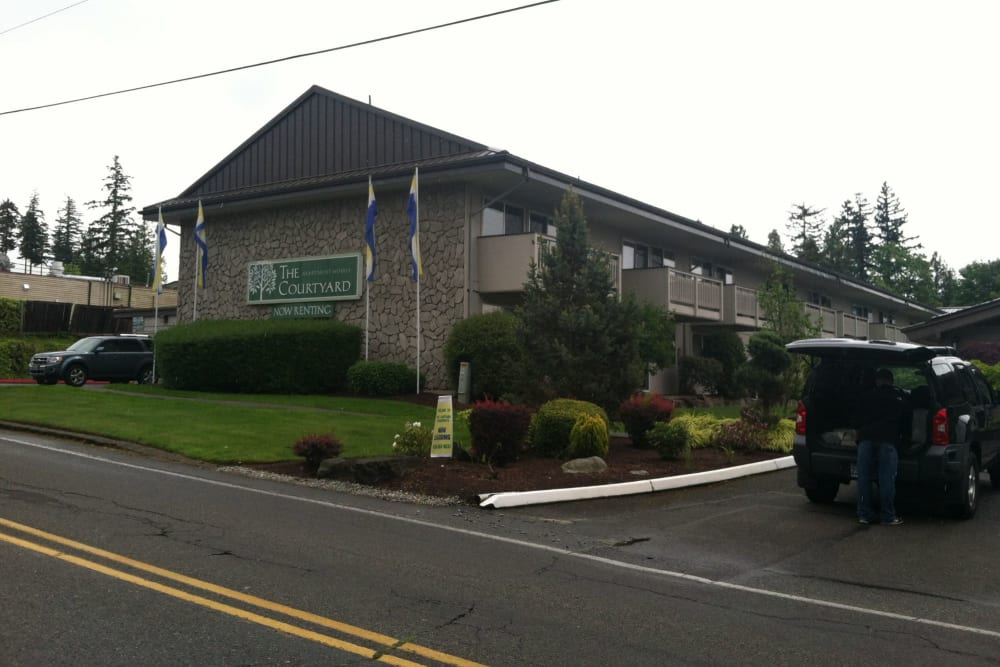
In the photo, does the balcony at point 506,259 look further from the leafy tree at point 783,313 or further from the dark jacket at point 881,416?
the dark jacket at point 881,416

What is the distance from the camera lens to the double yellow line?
4.64m

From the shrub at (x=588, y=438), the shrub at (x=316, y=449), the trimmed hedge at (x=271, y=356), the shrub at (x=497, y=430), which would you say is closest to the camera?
the shrub at (x=316, y=449)

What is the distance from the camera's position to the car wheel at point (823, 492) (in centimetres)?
1055

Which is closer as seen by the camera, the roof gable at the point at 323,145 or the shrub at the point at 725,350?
the roof gable at the point at 323,145

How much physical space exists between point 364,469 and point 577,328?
6338mm

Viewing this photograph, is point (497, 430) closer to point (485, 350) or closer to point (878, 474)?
point (878, 474)

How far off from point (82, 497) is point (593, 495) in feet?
19.7

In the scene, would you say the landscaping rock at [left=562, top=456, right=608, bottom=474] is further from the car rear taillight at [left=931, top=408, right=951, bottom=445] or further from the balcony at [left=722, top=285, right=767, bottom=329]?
the balcony at [left=722, top=285, right=767, bottom=329]

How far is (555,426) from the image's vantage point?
1323cm

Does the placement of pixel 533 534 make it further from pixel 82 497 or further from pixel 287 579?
pixel 82 497

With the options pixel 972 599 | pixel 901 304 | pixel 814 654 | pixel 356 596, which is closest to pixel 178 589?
pixel 356 596

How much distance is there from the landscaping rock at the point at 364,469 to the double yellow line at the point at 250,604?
4517 millimetres

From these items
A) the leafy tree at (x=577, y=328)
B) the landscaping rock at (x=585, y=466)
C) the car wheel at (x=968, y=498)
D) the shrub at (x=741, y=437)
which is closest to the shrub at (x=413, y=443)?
the landscaping rock at (x=585, y=466)

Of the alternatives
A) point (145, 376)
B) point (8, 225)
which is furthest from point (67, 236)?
point (145, 376)
